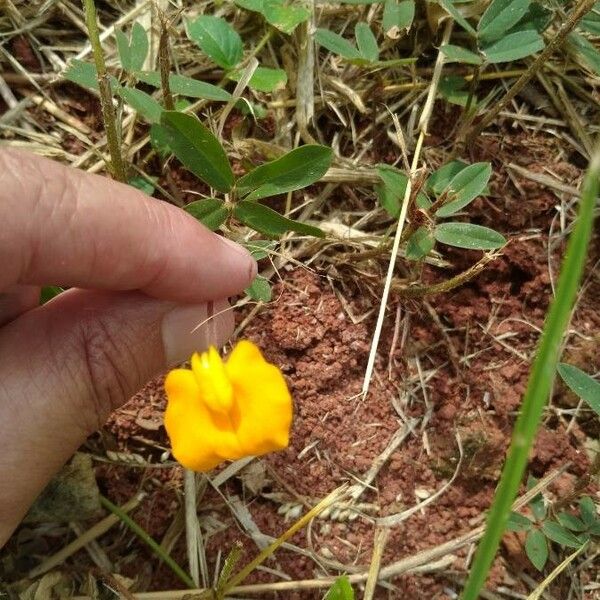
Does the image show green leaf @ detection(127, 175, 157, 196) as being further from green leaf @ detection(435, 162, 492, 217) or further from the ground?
green leaf @ detection(435, 162, 492, 217)

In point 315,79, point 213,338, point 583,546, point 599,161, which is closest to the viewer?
point 599,161

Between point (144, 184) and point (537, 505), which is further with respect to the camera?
point (144, 184)

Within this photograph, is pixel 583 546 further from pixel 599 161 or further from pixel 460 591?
pixel 599 161

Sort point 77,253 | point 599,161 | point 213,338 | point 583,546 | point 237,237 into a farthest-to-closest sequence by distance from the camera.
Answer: point 237,237 < point 583,546 < point 213,338 < point 77,253 < point 599,161

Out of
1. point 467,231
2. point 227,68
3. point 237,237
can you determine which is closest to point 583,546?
point 467,231

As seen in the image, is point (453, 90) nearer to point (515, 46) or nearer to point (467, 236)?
point (515, 46)

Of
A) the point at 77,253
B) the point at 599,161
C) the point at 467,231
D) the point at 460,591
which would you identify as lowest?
the point at 460,591

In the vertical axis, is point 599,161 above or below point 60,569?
above

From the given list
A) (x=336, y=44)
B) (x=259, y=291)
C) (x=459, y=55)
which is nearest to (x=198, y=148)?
(x=259, y=291)

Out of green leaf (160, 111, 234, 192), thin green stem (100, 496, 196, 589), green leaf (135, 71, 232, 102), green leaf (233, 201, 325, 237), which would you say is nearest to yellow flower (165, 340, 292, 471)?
green leaf (233, 201, 325, 237)
